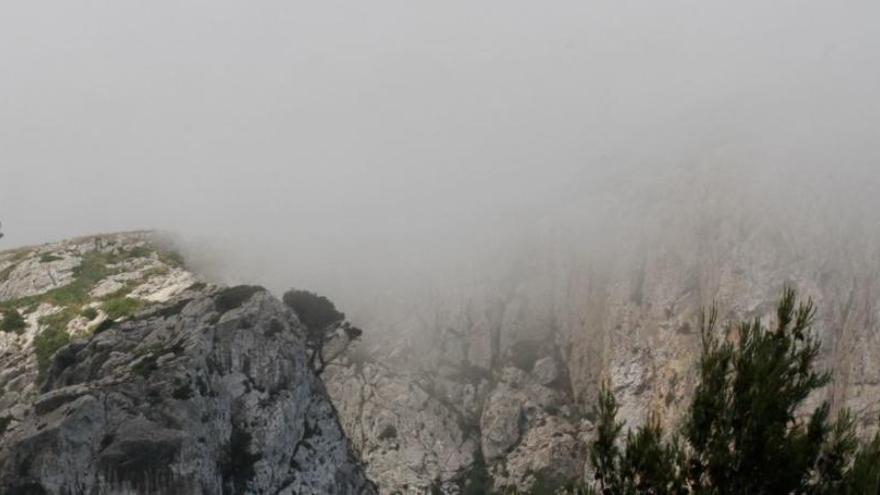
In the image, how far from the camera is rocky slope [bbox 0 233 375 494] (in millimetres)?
56375

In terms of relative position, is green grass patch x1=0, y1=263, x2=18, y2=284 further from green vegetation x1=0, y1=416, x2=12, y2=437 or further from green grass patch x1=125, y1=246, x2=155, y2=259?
green vegetation x1=0, y1=416, x2=12, y2=437

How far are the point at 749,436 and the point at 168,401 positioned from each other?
171 feet

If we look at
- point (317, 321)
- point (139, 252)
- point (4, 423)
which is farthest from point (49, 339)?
point (317, 321)

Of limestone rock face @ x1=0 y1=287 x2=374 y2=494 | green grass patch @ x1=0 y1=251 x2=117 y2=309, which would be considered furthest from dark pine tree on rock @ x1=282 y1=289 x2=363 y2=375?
green grass patch @ x1=0 y1=251 x2=117 y2=309

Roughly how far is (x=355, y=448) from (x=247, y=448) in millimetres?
15010

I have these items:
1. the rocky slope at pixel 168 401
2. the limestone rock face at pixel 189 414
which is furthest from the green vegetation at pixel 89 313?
the limestone rock face at pixel 189 414

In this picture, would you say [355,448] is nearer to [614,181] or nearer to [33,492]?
[33,492]

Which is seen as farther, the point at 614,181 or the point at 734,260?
the point at 614,181

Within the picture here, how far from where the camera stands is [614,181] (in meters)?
107

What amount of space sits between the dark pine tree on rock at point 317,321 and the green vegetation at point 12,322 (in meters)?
27.1

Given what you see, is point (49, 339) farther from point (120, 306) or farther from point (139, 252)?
point (139, 252)

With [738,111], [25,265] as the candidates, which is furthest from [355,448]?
[738,111]

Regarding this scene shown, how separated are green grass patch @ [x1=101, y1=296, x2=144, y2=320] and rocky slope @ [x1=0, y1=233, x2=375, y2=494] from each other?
0.15 meters

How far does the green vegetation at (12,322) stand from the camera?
3086 inches
